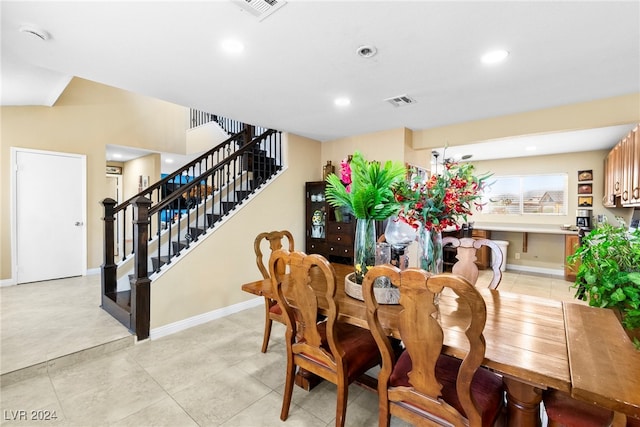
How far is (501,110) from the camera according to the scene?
3.23 m

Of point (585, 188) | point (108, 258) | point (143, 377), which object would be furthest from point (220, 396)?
point (585, 188)

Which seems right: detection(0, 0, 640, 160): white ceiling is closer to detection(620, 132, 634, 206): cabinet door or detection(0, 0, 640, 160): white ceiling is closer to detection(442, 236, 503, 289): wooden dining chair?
detection(620, 132, 634, 206): cabinet door

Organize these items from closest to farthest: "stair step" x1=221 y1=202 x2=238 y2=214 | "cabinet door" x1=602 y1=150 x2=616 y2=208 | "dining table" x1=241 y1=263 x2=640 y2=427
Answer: "dining table" x1=241 y1=263 x2=640 y2=427 < "stair step" x1=221 y1=202 x2=238 y2=214 < "cabinet door" x1=602 y1=150 x2=616 y2=208

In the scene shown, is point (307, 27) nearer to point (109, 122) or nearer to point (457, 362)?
point (457, 362)

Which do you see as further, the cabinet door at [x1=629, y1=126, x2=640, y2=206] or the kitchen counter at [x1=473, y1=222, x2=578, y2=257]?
the kitchen counter at [x1=473, y1=222, x2=578, y2=257]

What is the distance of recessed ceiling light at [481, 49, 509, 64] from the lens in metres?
2.02

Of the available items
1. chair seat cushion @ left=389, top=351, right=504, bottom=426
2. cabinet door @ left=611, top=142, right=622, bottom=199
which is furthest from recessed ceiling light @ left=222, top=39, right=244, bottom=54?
cabinet door @ left=611, top=142, right=622, bottom=199

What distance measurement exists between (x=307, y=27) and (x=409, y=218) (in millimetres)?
1352

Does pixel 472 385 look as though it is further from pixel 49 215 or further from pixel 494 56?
pixel 49 215

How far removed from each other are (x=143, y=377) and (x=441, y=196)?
A: 8.50ft

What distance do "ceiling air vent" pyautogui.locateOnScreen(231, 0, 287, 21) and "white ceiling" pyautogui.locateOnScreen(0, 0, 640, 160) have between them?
4 cm

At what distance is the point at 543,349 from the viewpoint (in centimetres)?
122

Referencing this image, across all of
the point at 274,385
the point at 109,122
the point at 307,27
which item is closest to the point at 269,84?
the point at 307,27

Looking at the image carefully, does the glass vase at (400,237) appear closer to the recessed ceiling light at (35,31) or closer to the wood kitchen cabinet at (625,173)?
the recessed ceiling light at (35,31)
